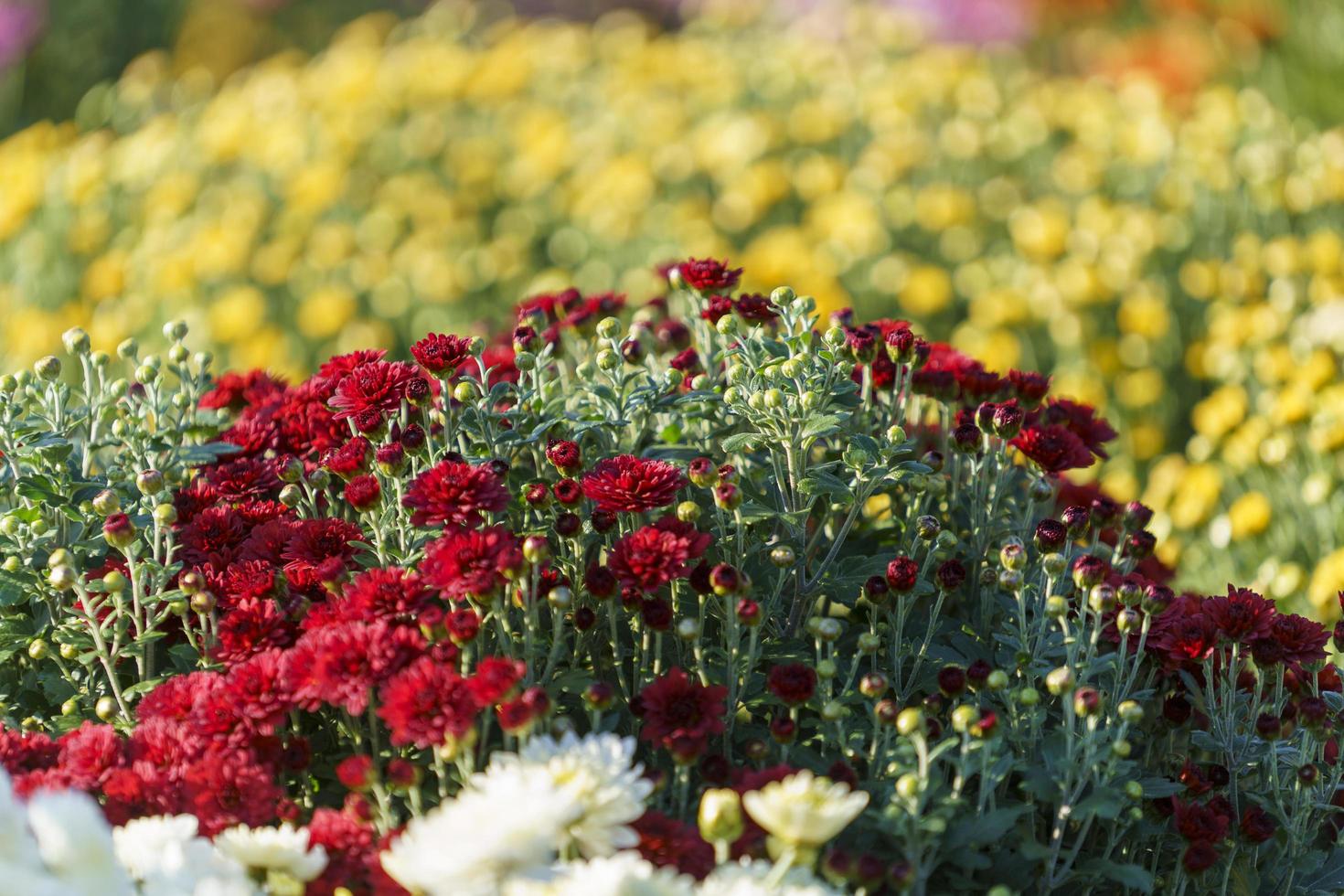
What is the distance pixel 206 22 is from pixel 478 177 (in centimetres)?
538

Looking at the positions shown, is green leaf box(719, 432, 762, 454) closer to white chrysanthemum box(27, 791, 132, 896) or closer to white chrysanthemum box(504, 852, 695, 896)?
white chrysanthemum box(504, 852, 695, 896)

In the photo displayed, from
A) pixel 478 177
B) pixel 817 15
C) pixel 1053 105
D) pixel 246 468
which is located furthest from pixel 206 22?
pixel 246 468

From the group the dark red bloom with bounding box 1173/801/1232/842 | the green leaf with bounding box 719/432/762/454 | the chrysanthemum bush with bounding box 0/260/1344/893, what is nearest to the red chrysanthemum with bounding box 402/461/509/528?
the chrysanthemum bush with bounding box 0/260/1344/893

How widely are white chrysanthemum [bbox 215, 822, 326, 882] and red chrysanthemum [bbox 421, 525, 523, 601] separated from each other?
11.9 inches

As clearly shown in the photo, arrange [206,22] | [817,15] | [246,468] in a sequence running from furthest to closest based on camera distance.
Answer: [206,22]
[817,15]
[246,468]

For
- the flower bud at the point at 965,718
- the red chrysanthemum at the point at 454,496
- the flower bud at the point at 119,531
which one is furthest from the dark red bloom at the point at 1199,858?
the flower bud at the point at 119,531

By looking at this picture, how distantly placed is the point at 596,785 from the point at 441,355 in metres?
0.63

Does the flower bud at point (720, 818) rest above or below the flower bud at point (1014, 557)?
below

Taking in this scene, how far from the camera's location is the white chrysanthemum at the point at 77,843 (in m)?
1.13

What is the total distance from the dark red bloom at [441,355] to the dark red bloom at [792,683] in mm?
546

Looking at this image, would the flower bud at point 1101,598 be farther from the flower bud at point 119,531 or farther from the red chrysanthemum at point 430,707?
the flower bud at point 119,531

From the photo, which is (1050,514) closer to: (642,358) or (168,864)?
(642,358)

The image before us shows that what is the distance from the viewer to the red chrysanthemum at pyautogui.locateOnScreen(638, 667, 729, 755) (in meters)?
1.49

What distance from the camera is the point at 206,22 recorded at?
31.9 ft
